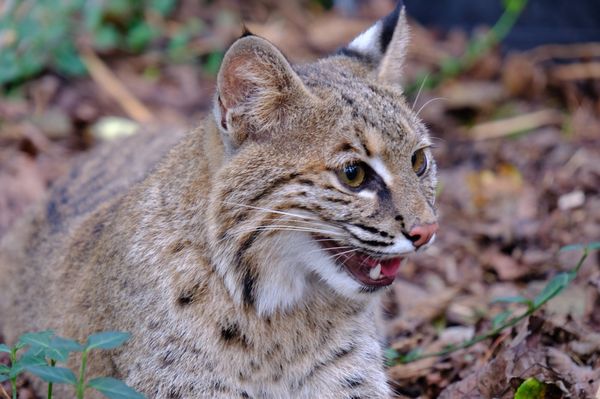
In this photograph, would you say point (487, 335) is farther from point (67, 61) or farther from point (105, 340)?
point (67, 61)

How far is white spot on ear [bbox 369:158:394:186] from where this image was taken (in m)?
4.18

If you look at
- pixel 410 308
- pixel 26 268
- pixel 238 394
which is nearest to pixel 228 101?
pixel 238 394

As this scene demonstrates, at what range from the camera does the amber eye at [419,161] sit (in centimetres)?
446

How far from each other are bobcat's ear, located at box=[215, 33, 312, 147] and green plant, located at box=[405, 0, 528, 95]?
5737 mm

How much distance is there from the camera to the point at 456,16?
37.6 feet

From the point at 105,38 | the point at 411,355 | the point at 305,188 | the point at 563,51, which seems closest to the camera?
the point at 305,188

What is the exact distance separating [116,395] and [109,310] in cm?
100

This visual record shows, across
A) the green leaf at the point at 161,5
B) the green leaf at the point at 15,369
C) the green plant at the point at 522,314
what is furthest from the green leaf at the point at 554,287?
the green leaf at the point at 161,5

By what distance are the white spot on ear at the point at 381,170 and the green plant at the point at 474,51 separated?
581cm

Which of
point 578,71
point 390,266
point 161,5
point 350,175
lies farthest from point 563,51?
point 350,175

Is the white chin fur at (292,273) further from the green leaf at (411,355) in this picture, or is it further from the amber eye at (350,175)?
the green leaf at (411,355)

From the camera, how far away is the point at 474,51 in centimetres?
1012

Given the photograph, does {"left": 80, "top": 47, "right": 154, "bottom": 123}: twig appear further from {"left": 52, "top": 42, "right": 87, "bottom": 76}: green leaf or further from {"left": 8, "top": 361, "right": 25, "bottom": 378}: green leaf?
{"left": 8, "top": 361, "right": 25, "bottom": 378}: green leaf

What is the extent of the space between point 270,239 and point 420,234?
68cm
